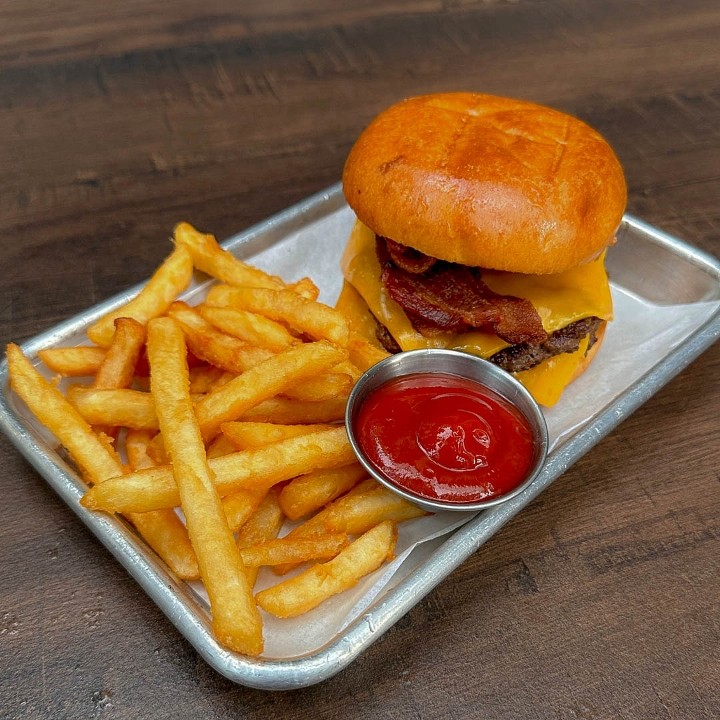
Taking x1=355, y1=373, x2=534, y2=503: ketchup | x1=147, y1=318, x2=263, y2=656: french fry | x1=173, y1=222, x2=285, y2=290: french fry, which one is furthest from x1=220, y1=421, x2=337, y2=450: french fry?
x1=173, y1=222, x2=285, y2=290: french fry

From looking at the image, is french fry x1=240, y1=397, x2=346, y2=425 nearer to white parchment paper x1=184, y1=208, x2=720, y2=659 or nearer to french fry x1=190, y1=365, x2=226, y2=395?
french fry x1=190, y1=365, x2=226, y2=395

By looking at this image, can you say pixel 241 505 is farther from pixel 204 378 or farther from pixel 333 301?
pixel 333 301

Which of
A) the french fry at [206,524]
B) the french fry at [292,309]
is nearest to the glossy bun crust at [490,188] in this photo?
the french fry at [292,309]

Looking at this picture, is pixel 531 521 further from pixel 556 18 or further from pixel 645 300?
pixel 556 18

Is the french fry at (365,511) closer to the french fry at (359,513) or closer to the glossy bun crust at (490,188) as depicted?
the french fry at (359,513)

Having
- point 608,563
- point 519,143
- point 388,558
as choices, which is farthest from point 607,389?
point 388,558
